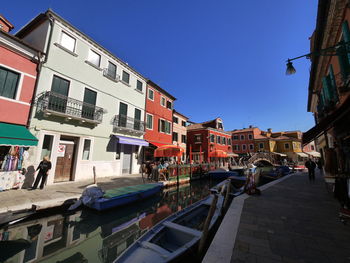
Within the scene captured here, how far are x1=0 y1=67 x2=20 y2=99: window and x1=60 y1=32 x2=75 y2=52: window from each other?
3.93m

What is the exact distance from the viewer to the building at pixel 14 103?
7.77 metres

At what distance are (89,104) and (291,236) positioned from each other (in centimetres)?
1313

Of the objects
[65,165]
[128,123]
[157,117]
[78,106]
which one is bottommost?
[65,165]

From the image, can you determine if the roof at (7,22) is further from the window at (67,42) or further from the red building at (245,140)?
the red building at (245,140)

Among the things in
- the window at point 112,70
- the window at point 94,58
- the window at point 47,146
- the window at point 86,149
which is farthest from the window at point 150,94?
the window at point 47,146

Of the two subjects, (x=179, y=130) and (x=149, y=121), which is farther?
(x=179, y=130)

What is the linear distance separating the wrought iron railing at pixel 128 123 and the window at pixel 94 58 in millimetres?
4732

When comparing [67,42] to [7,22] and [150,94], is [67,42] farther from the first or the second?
[150,94]

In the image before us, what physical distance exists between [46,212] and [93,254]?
12.1 feet

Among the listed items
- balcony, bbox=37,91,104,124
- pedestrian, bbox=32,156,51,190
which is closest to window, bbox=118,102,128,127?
balcony, bbox=37,91,104,124

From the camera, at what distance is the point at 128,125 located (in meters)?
15.1

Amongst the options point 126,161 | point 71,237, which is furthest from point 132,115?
point 71,237

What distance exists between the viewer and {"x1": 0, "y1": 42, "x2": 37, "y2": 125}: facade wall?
26.8ft

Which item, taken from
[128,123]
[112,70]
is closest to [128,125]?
[128,123]
